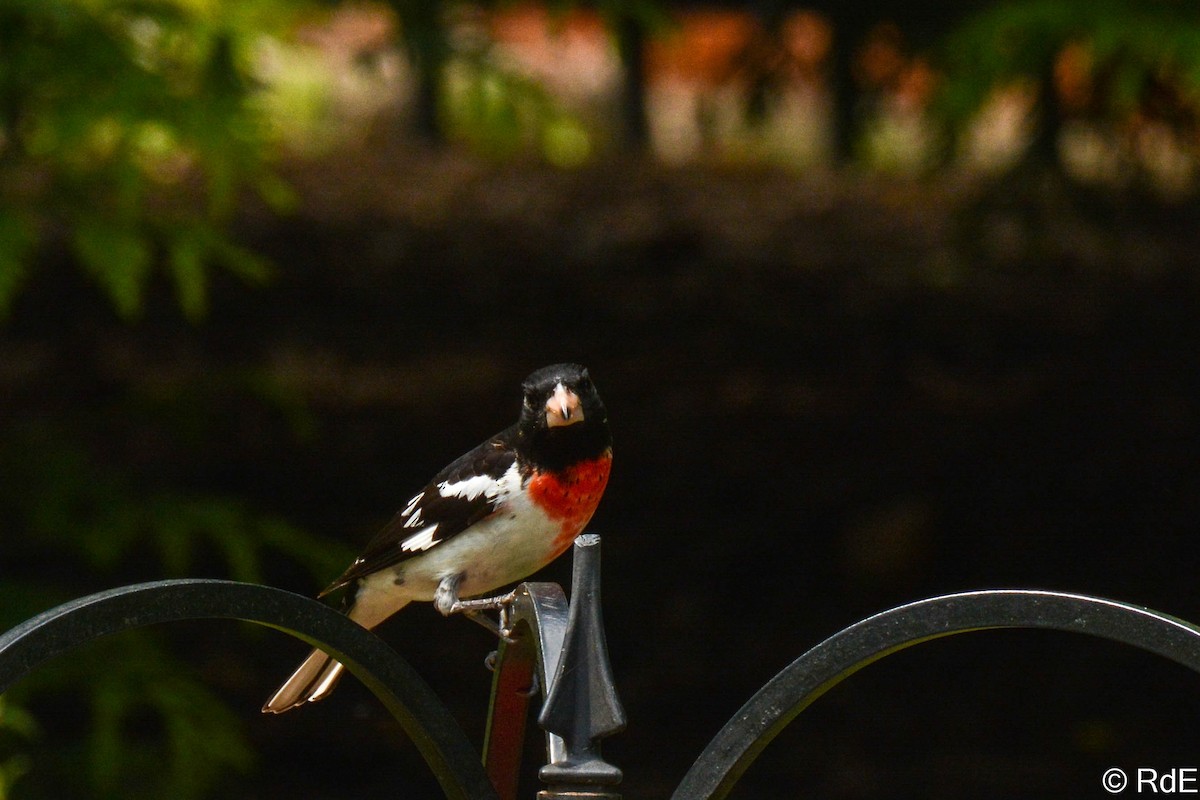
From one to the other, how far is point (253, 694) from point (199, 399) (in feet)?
3.79

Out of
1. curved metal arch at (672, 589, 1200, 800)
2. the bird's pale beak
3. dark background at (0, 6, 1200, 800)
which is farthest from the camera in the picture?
dark background at (0, 6, 1200, 800)

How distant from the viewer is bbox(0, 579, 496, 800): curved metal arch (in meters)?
1.39

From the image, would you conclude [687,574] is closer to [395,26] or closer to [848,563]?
[848,563]

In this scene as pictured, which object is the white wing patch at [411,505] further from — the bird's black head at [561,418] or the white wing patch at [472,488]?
the bird's black head at [561,418]

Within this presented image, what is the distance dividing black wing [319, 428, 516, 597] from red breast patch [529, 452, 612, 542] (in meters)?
0.08

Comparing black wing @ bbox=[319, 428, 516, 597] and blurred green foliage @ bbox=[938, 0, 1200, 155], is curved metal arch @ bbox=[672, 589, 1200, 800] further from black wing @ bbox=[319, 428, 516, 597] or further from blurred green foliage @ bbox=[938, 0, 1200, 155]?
blurred green foliage @ bbox=[938, 0, 1200, 155]

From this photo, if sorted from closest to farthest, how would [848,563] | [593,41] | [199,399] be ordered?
[199,399]
[848,563]
[593,41]

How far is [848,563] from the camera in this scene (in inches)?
223

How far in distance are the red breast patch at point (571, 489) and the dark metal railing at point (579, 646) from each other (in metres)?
0.48

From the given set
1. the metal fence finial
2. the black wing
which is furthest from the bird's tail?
the metal fence finial

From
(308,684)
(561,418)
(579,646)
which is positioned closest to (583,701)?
(579,646)

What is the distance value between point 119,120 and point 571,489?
1597mm

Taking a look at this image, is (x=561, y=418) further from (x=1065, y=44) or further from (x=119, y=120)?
(x=1065, y=44)

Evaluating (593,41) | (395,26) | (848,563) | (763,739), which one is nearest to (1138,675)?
(848,563)
